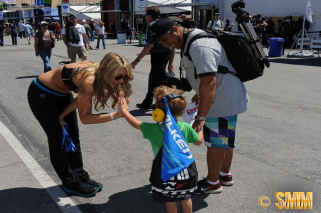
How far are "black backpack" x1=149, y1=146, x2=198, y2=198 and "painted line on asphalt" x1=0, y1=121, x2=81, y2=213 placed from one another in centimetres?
91

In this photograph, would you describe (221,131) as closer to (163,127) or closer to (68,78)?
(163,127)

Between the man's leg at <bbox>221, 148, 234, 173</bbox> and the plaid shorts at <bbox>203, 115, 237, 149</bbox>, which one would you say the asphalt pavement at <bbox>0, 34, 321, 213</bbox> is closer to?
Result: the man's leg at <bbox>221, 148, 234, 173</bbox>

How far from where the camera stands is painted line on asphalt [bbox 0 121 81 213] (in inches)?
131

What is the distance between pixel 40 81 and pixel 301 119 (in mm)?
4454

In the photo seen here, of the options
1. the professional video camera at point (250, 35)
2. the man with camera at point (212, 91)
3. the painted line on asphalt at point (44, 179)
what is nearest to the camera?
the man with camera at point (212, 91)

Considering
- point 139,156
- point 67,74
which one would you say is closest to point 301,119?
point 139,156

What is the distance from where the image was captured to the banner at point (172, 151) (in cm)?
265

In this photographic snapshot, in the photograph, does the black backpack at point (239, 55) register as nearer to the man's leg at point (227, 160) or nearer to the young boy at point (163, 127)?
the young boy at point (163, 127)

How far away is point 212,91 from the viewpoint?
2.98 m

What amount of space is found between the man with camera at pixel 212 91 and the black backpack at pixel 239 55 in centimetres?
4

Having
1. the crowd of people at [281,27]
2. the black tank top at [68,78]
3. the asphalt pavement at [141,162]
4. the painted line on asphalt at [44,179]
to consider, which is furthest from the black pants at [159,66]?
the crowd of people at [281,27]

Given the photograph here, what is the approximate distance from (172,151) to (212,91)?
64 centimetres

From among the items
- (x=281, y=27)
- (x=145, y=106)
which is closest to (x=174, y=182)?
(x=145, y=106)

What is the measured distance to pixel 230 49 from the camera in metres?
3.10
